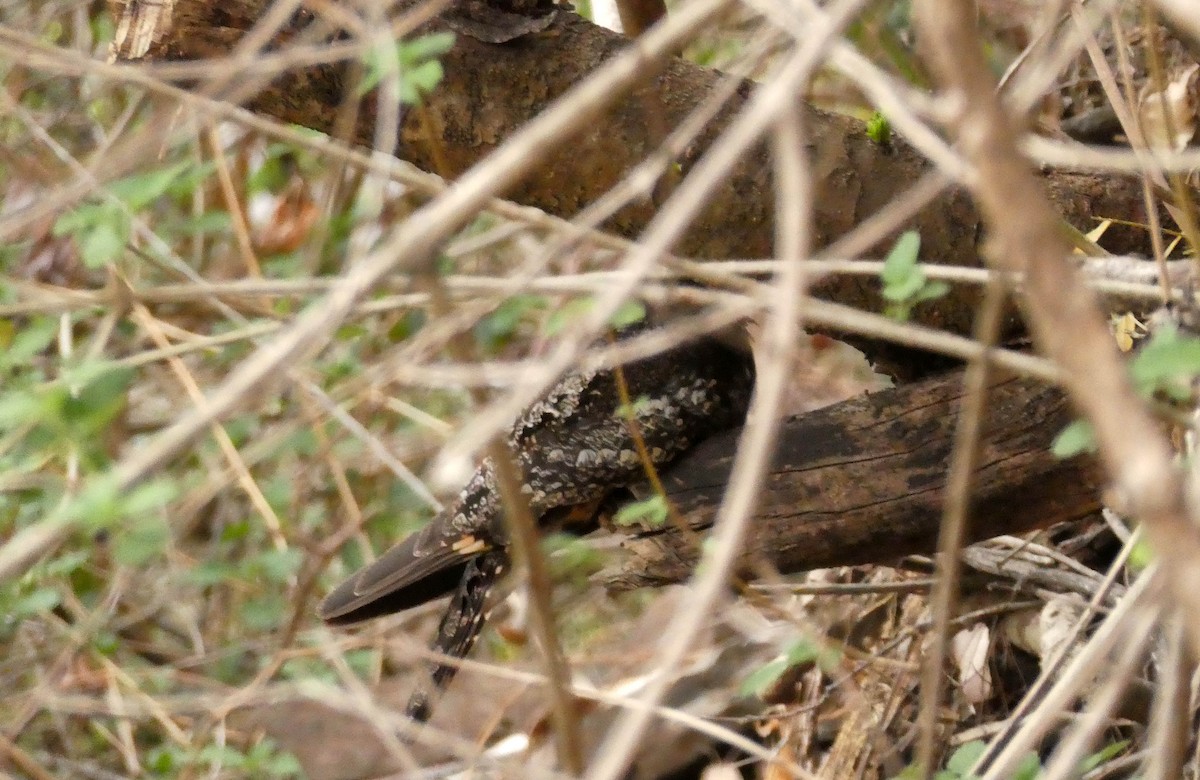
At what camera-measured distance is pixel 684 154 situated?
1.56 metres

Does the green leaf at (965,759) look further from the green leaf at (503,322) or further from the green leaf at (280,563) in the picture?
the green leaf at (280,563)

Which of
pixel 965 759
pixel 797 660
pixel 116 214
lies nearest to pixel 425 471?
pixel 116 214

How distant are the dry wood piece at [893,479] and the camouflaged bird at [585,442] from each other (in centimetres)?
8

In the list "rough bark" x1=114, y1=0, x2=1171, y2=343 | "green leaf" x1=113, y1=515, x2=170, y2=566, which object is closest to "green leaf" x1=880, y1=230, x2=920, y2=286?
"rough bark" x1=114, y1=0, x2=1171, y2=343

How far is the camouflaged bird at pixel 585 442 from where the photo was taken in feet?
5.15

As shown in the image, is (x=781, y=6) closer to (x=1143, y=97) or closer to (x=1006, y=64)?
(x=1143, y=97)

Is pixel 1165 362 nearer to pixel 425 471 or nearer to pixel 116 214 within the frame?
pixel 116 214

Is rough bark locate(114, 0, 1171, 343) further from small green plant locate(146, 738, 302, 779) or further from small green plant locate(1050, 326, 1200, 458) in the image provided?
small green plant locate(146, 738, 302, 779)

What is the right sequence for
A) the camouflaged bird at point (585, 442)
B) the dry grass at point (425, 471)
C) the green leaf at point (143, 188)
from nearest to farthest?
the dry grass at point (425, 471), the green leaf at point (143, 188), the camouflaged bird at point (585, 442)

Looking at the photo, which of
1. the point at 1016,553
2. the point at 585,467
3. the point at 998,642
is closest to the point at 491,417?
the point at 585,467

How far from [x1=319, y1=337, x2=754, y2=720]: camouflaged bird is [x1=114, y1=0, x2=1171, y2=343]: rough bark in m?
0.17

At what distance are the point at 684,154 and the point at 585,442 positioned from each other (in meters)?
0.40

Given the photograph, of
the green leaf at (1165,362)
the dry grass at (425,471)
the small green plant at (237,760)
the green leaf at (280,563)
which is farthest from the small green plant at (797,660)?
the green leaf at (280,563)

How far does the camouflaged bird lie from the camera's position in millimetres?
1570
